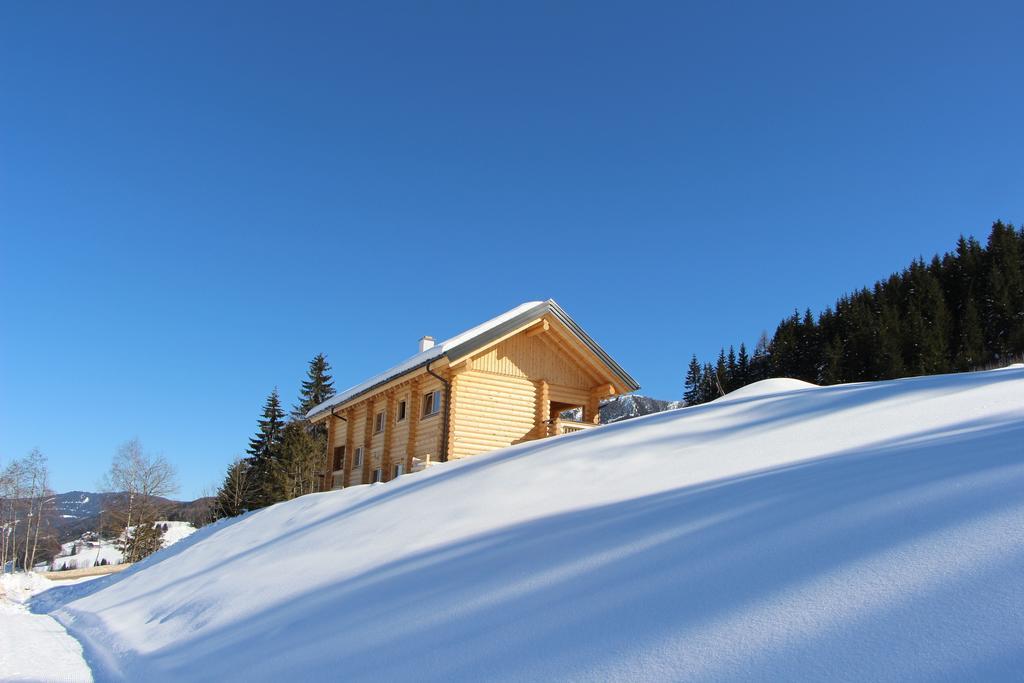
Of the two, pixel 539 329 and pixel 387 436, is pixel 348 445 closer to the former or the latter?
pixel 387 436

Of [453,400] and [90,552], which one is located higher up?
[453,400]

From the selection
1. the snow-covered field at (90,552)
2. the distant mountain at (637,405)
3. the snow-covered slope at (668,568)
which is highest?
the distant mountain at (637,405)

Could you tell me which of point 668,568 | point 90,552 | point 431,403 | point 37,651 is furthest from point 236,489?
point 90,552

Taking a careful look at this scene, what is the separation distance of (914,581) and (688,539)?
1522mm

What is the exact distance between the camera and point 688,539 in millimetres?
4184

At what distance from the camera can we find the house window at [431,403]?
19281 mm

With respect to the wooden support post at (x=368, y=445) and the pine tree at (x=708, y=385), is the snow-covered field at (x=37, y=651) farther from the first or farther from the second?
the pine tree at (x=708, y=385)

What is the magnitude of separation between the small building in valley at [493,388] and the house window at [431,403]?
3 cm

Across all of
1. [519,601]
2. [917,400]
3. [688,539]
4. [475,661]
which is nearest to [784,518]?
[688,539]

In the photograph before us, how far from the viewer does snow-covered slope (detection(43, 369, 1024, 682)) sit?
2646 mm

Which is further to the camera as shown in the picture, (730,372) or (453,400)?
(730,372)

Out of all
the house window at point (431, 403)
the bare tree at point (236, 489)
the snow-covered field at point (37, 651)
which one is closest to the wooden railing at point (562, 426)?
the house window at point (431, 403)

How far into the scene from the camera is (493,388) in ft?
63.1

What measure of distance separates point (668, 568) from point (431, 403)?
16.4 meters
